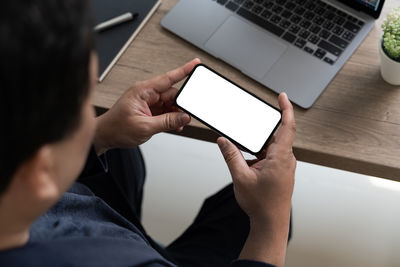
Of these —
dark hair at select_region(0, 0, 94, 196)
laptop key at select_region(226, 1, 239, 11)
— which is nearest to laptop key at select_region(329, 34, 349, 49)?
laptop key at select_region(226, 1, 239, 11)

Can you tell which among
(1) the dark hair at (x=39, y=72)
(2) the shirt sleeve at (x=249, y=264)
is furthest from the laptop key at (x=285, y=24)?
(1) the dark hair at (x=39, y=72)

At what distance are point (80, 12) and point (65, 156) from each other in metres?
0.15

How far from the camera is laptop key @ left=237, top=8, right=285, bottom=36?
94 centimetres

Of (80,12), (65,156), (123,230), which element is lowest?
(123,230)

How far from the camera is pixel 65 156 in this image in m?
0.46

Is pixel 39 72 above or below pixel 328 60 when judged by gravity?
above

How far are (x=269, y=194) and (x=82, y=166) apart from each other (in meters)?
0.33

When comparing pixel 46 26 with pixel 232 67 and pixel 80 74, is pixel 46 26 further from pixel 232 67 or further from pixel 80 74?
pixel 232 67

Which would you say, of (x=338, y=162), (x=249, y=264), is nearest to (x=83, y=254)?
(x=249, y=264)

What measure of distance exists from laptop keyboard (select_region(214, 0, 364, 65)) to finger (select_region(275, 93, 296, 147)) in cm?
18

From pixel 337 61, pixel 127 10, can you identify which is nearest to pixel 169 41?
pixel 127 10

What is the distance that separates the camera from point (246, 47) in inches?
36.9

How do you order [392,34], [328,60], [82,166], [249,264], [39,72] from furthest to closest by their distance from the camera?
[328,60], [392,34], [249,264], [82,166], [39,72]

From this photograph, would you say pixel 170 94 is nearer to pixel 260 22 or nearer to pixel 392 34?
pixel 260 22
